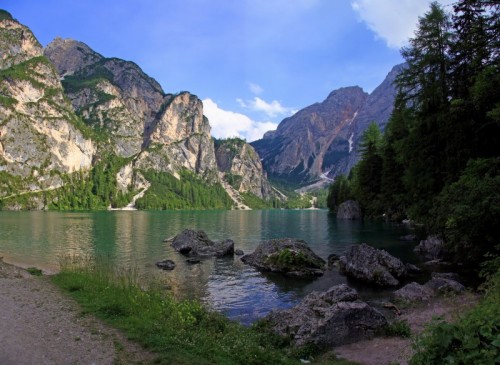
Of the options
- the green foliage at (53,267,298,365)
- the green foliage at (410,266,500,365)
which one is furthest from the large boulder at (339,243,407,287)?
the green foliage at (410,266,500,365)

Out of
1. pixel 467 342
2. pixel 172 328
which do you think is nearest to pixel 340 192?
pixel 172 328

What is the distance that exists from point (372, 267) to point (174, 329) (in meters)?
21.1

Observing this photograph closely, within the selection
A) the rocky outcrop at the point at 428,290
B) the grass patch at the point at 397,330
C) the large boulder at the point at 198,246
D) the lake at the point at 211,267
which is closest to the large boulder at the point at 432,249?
the lake at the point at 211,267

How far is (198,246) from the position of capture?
160 ft

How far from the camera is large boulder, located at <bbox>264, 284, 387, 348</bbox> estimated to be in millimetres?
15580

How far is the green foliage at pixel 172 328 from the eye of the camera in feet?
37.3

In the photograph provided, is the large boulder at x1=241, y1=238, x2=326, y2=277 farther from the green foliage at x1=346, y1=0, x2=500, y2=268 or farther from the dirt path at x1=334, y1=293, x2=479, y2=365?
the dirt path at x1=334, y1=293, x2=479, y2=365

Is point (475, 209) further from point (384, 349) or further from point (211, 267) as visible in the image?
point (211, 267)

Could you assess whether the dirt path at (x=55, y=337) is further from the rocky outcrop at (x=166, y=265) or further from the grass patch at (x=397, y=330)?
the rocky outcrop at (x=166, y=265)

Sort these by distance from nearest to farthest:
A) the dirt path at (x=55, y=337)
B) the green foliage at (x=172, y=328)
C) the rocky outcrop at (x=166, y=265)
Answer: the dirt path at (x=55, y=337) → the green foliage at (x=172, y=328) → the rocky outcrop at (x=166, y=265)

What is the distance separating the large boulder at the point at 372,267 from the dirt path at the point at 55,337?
22.2 m

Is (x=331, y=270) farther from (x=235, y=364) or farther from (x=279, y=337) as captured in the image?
(x=235, y=364)

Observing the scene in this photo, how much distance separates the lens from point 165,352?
1137 centimetres

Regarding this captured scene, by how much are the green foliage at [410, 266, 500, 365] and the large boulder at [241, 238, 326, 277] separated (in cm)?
2728
